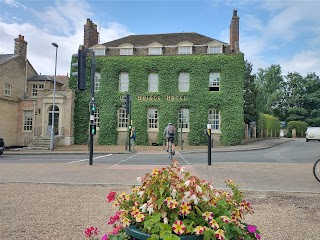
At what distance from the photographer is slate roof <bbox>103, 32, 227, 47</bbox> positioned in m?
30.4

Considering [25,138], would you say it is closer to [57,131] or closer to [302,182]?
[57,131]

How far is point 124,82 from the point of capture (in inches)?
1118

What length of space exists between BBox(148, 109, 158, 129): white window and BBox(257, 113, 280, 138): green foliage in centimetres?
1694

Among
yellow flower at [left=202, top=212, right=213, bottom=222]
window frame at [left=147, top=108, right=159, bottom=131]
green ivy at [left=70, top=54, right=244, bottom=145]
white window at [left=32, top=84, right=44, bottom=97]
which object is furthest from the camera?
white window at [left=32, top=84, right=44, bottom=97]

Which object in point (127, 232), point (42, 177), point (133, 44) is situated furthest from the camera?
point (133, 44)

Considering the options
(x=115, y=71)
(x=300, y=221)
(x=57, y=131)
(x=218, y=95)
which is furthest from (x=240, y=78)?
(x=300, y=221)

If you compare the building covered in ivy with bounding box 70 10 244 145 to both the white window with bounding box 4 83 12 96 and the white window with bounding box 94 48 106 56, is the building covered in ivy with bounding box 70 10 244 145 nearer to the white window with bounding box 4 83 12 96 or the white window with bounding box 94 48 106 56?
the white window with bounding box 94 48 106 56

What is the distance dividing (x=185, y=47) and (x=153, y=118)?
7.78 meters

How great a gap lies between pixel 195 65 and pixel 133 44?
26.0 feet

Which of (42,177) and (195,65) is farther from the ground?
(195,65)

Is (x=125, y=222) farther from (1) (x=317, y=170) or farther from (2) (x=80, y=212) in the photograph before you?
(1) (x=317, y=170)

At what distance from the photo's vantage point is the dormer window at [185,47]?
92.7 feet

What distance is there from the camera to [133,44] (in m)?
31.0

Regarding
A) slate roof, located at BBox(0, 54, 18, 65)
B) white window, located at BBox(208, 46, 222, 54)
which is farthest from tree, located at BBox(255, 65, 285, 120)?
slate roof, located at BBox(0, 54, 18, 65)
